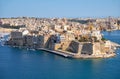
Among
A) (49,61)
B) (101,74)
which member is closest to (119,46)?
(49,61)

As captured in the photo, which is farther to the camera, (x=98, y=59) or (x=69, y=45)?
(x=69, y=45)

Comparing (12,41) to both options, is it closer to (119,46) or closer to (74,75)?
(119,46)

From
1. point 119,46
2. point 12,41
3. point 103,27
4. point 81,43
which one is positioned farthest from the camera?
point 103,27

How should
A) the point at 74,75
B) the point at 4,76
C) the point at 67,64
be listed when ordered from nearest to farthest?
the point at 4,76, the point at 74,75, the point at 67,64

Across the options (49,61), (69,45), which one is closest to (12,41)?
(69,45)

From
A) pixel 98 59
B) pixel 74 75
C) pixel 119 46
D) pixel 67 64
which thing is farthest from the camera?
pixel 119 46

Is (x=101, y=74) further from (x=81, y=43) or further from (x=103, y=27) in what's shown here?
(x=103, y=27)
